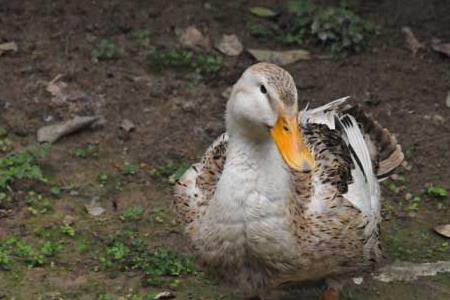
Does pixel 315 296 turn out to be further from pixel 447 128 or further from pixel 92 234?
pixel 447 128

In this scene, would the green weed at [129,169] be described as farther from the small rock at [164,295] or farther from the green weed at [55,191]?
the small rock at [164,295]

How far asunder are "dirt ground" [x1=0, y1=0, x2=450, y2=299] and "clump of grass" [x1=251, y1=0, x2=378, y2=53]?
98 mm

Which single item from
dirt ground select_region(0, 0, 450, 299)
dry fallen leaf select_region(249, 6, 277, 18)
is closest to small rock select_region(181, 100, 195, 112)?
dirt ground select_region(0, 0, 450, 299)

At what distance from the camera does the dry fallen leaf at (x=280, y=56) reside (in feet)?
25.0

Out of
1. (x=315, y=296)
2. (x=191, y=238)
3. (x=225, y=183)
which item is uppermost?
(x=225, y=183)

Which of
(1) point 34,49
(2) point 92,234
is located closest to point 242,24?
(1) point 34,49

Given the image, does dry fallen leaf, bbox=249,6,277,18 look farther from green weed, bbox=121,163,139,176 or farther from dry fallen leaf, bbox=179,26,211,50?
green weed, bbox=121,163,139,176

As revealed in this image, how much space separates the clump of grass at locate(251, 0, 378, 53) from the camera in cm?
771

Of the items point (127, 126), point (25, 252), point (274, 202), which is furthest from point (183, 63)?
point (274, 202)

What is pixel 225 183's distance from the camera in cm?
466

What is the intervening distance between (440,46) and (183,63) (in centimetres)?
191

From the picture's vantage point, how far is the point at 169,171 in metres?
6.59

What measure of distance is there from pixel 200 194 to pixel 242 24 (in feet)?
10.6

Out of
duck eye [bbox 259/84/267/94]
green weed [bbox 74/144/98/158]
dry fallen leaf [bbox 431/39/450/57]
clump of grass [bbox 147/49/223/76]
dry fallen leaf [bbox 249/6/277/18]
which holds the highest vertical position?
duck eye [bbox 259/84/267/94]
